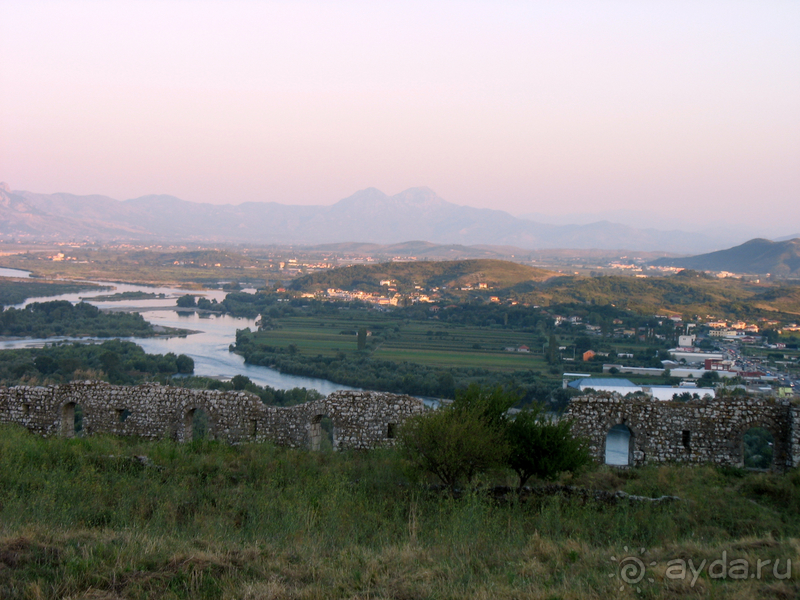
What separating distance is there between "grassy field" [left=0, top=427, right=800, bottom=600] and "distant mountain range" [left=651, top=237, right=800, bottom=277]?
462ft

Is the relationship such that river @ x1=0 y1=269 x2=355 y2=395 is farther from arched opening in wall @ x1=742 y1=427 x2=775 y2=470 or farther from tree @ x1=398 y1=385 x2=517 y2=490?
tree @ x1=398 y1=385 x2=517 y2=490

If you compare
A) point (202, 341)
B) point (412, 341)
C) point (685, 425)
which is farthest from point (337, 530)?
point (202, 341)

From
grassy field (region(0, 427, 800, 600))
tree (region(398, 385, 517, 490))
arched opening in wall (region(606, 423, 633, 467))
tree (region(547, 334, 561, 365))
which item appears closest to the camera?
grassy field (region(0, 427, 800, 600))

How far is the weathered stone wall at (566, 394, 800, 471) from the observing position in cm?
1120

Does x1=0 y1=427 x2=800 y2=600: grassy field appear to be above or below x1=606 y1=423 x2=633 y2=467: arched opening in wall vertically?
above

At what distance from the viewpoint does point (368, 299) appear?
281 ft

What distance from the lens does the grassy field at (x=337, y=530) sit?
541 cm

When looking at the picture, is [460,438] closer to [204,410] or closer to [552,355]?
[204,410]

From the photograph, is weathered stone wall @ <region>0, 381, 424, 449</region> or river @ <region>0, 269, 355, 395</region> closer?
weathered stone wall @ <region>0, 381, 424, 449</region>

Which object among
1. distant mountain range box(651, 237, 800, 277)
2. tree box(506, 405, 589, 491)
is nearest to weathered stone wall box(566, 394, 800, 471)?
tree box(506, 405, 589, 491)

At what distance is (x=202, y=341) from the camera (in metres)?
50.7

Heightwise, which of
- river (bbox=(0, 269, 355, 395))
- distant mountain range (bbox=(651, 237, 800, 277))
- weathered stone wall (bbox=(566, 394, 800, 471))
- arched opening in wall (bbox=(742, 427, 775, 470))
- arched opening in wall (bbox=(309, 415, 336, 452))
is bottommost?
river (bbox=(0, 269, 355, 395))

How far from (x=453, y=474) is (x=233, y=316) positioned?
2559 inches

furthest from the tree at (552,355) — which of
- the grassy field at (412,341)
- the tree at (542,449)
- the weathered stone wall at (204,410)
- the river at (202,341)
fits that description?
the tree at (542,449)
